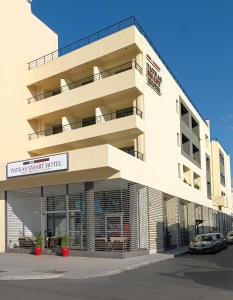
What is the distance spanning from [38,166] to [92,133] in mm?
6340

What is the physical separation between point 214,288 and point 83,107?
73.6 feet

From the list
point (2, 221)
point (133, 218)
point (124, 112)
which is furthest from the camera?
point (124, 112)

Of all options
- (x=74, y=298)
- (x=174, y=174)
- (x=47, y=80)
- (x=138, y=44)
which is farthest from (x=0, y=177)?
(x=74, y=298)

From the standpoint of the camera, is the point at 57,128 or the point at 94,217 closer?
the point at 94,217

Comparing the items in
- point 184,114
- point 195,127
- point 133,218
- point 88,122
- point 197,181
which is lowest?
point 133,218

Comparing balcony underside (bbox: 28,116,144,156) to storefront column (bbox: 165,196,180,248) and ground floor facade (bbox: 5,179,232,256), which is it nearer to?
ground floor facade (bbox: 5,179,232,256)

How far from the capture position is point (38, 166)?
27.0 metres

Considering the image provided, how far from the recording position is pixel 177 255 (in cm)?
2938

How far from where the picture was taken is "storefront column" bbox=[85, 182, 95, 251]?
26172 mm

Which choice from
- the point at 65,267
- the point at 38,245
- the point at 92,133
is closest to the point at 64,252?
the point at 38,245

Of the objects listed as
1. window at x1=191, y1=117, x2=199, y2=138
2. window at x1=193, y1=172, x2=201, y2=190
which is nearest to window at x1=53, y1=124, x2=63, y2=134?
window at x1=191, y1=117, x2=199, y2=138

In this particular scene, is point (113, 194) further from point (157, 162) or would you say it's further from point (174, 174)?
point (174, 174)

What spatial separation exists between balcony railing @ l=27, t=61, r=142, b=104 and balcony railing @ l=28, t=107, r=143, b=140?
8.98 ft

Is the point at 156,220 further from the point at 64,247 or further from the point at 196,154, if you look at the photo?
the point at 196,154
